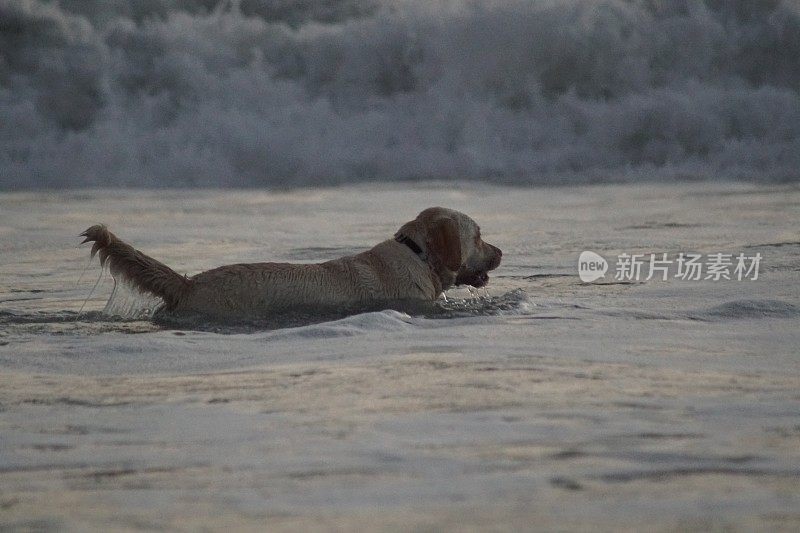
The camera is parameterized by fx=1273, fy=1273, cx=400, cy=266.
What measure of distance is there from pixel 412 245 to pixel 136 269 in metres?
2.00

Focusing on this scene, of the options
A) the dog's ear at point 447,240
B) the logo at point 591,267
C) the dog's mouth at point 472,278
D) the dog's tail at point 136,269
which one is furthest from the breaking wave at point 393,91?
the dog's tail at point 136,269

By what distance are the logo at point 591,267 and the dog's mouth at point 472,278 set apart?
0.87 m

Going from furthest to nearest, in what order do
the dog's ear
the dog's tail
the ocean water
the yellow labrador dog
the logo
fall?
the logo < the dog's ear < the yellow labrador dog < the dog's tail < the ocean water

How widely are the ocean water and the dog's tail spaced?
0.87 feet

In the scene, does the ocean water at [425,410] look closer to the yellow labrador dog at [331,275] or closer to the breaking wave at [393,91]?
the yellow labrador dog at [331,275]

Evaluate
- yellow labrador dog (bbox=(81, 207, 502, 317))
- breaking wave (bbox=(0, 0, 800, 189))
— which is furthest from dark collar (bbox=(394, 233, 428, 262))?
breaking wave (bbox=(0, 0, 800, 189))

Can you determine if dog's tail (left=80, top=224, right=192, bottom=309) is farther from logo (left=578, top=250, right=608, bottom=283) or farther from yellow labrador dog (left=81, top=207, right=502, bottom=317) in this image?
logo (left=578, top=250, right=608, bottom=283)

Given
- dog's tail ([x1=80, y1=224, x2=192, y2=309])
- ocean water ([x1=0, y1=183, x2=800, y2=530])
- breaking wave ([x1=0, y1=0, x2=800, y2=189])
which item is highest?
breaking wave ([x1=0, y1=0, x2=800, y2=189])

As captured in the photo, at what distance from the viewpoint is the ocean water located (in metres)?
3.76

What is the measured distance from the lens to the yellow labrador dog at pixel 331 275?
25.0 feet

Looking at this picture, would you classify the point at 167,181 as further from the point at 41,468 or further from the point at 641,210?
the point at 41,468

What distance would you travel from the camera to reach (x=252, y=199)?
55.1 ft

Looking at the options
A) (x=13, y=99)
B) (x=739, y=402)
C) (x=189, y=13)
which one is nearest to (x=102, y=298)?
(x=739, y=402)

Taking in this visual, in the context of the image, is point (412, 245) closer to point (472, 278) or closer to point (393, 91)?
point (472, 278)
